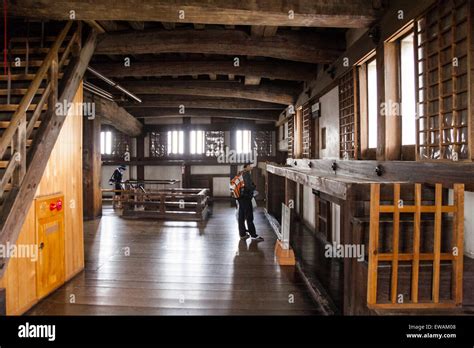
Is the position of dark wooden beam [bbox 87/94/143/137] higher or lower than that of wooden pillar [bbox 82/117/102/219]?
higher

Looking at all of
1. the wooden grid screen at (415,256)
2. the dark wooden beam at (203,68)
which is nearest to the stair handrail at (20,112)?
the dark wooden beam at (203,68)

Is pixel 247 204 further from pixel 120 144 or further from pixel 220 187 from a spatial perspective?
pixel 120 144

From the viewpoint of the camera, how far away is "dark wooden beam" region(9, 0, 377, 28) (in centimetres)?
430

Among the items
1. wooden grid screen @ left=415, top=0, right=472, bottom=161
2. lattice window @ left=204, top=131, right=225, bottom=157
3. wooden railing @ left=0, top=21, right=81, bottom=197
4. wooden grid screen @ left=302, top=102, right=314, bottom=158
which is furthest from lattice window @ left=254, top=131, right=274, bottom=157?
wooden grid screen @ left=415, top=0, right=472, bottom=161

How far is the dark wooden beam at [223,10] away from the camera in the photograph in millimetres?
4297

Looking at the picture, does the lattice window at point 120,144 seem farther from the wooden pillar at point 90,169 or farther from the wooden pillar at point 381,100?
the wooden pillar at point 381,100

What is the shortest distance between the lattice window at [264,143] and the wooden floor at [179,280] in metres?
7.86

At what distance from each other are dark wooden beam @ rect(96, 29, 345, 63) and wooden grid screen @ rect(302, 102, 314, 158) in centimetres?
263

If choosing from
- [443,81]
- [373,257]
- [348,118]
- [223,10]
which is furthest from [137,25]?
[373,257]

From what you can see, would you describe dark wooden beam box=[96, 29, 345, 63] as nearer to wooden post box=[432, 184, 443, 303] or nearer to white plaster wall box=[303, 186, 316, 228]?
wooden post box=[432, 184, 443, 303]

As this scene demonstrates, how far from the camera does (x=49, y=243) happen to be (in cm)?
478

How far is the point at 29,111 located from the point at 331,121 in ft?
18.7

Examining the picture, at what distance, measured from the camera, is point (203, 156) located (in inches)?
629

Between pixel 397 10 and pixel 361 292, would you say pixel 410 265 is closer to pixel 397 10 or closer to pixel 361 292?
pixel 361 292
